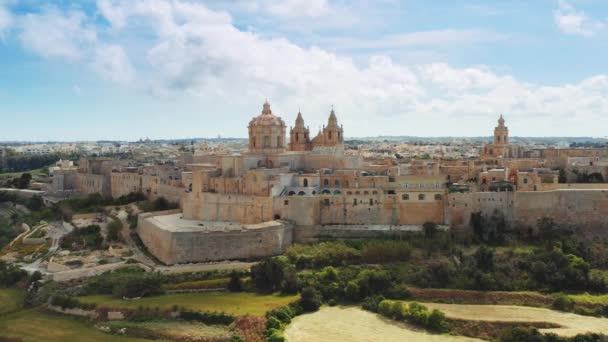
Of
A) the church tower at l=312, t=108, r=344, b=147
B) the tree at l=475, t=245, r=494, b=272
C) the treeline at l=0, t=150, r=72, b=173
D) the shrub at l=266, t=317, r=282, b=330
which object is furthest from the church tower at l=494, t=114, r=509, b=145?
the treeline at l=0, t=150, r=72, b=173

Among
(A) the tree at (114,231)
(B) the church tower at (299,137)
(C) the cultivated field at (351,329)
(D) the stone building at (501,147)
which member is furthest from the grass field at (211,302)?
(D) the stone building at (501,147)

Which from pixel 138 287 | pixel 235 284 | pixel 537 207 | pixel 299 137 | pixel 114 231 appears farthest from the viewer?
pixel 299 137

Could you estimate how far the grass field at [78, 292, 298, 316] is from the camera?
69.0 ft

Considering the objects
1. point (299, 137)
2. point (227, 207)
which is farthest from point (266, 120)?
point (227, 207)

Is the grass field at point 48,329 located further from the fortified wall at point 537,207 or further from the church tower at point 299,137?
the church tower at point 299,137

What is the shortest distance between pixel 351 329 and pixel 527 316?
573 cm

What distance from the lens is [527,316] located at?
67.6 feet

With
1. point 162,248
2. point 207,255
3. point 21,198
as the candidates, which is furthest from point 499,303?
point 21,198

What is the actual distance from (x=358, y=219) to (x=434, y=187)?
378 cm

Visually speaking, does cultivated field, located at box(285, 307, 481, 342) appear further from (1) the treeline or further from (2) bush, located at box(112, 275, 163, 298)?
(1) the treeline

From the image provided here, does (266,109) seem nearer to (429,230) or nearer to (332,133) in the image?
(332,133)

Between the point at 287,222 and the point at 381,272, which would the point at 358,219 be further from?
the point at 381,272

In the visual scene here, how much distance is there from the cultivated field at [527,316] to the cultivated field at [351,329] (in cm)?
147

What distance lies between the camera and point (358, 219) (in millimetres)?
27578
